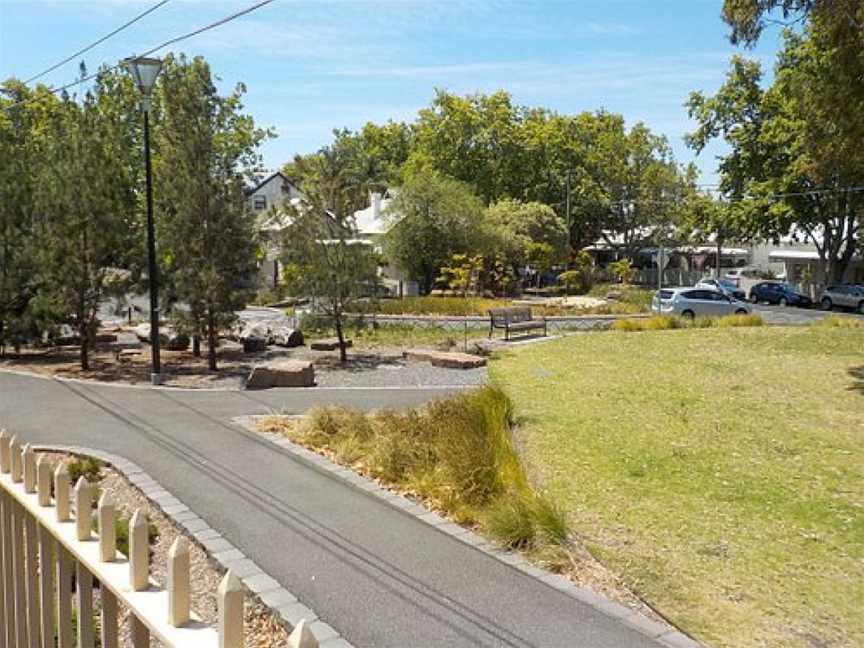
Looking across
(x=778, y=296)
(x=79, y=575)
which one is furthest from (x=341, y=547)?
(x=778, y=296)

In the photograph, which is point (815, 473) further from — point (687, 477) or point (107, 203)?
point (107, 203)

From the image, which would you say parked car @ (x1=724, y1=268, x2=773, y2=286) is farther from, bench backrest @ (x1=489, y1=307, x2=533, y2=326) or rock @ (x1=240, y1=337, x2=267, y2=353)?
rock @ (x1=240, y1=337, x2=267, y2=353)

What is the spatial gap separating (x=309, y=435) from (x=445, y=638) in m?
5.80

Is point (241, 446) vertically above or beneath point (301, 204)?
beneath

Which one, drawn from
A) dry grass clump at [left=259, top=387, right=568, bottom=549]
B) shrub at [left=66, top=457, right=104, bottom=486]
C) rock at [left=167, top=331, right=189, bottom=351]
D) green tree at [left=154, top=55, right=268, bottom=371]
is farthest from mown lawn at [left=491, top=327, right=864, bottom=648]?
rock at [left=167, top=331, right=189, bottom=351]

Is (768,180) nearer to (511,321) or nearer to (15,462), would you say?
(511,321)

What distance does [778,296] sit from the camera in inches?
1857

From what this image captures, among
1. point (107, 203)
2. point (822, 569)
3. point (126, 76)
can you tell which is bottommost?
point (822, 569)

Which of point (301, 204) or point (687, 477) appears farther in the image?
point (301, 204)

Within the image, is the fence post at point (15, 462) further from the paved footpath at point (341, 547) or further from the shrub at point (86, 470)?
the shrub at point (86, 470)

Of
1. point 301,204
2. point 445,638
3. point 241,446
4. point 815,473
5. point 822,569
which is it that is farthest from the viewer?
point 301,204

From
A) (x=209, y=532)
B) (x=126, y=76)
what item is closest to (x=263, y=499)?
(x=209, y=532)

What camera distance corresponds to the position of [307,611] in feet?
19.7

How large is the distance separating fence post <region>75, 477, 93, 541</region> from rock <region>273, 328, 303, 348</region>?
20.7 meters
